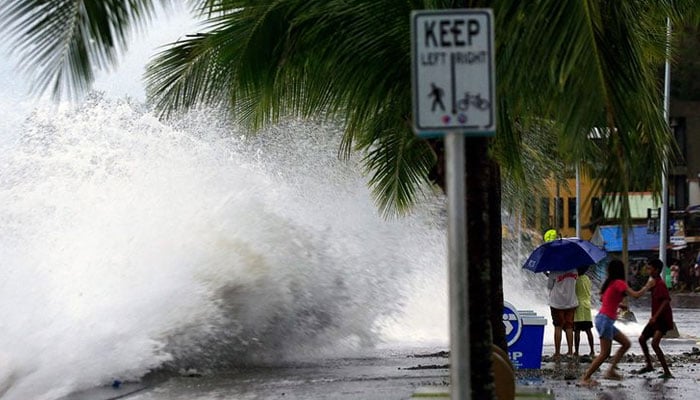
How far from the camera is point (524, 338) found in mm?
14617

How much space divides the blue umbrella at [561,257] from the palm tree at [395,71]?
12.2 ft

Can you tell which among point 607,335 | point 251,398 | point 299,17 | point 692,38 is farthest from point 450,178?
point 692,38

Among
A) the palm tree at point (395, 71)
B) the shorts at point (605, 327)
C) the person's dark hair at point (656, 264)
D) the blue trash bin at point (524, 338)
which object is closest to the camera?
the palm tree at point (395, 71)

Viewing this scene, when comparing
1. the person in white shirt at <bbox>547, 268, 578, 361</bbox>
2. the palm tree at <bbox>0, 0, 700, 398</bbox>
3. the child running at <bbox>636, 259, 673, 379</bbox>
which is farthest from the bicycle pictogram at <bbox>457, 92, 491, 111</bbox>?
the person in white shirt at <bbox>547, 268, 578, 361</bbox>

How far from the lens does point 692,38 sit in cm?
5416

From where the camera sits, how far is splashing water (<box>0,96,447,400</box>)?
14.7m

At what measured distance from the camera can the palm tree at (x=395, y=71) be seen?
6801 mm

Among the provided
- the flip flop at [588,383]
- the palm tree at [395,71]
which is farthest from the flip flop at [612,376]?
the palm tree at [395,71]

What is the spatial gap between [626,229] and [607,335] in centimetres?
686

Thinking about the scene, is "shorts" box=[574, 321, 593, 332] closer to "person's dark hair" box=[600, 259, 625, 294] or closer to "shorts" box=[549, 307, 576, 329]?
"shorts" box=[549, 307, 576, 329]

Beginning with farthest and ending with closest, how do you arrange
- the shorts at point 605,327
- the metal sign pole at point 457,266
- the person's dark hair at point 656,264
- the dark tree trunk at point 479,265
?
the person's dark hair at point 656,264
the shorts at point 605,327
the dark tree trunk at point 479,265
the metal sign pole at point 457,266

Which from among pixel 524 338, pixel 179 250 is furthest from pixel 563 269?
pixel 179 250

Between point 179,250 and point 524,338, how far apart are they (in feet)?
17.1

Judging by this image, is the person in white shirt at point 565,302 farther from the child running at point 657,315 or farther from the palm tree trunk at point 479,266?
the palm tree trunk at point 479,266
